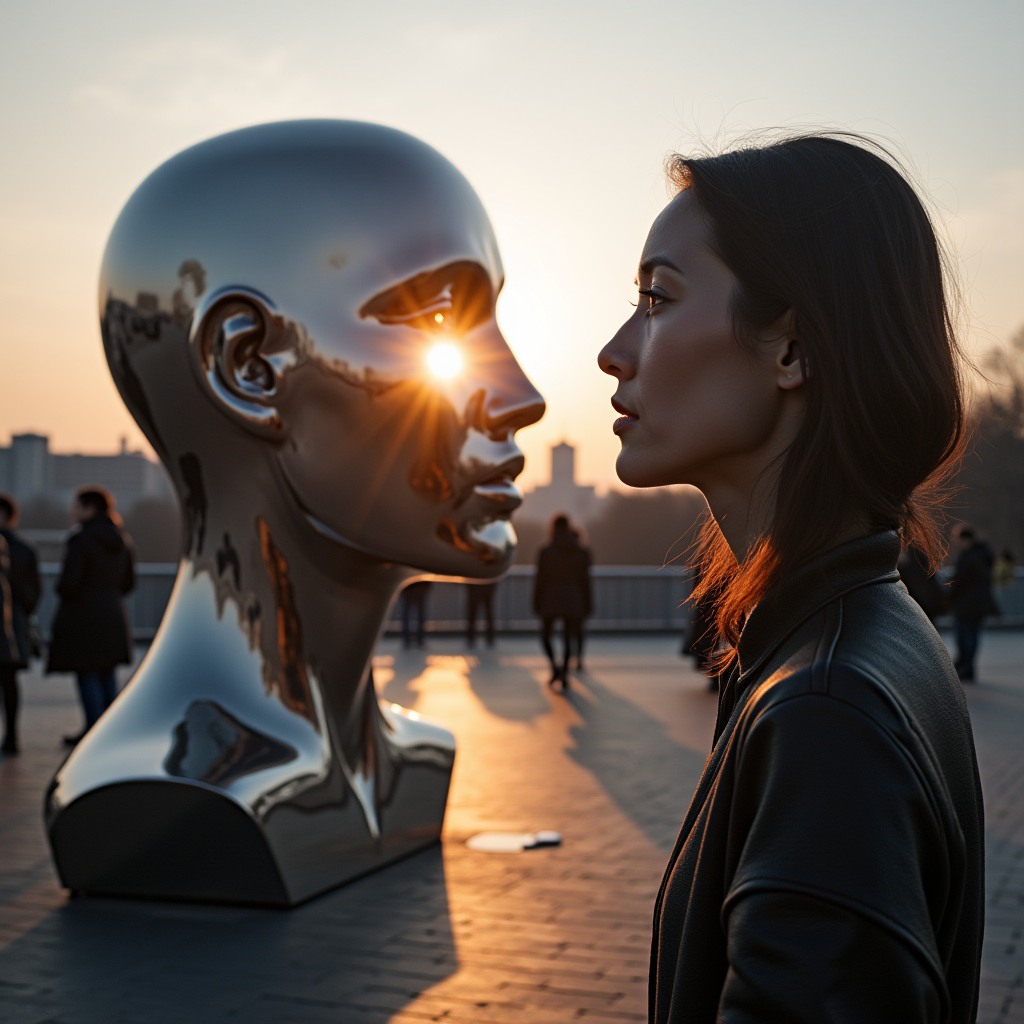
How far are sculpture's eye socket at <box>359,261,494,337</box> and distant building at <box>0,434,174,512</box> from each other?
55.1 metres

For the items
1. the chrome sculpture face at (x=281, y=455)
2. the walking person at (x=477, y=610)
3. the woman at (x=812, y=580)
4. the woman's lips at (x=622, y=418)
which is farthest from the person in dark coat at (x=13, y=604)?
the walking person at (x=477, y=610)

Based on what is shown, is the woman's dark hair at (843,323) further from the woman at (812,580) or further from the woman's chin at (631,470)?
the woman's chin at (631,470)

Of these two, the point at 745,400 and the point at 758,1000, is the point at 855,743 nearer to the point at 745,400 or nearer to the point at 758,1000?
the point at 758,1000

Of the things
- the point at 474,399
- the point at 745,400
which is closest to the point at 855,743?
the point at 745,400

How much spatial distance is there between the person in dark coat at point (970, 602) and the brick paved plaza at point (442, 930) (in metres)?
6.78

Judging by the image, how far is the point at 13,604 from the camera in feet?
31.1

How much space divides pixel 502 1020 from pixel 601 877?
6.00 ft

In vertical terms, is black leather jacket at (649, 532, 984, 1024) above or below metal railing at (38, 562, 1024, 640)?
above

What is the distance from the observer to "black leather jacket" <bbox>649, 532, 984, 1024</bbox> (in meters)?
1.03

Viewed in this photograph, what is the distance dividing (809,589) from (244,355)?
387 cm

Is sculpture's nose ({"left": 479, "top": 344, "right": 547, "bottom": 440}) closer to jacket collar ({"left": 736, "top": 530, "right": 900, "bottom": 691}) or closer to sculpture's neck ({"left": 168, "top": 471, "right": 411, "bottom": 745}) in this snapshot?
sculpture's neck ({"left": 168, "top": 471, "right": 411, "bottom": 745})

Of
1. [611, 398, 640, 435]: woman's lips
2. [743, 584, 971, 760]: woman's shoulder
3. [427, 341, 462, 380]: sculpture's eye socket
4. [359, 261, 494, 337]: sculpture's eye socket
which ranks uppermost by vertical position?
[359, 261, 494, 337]: sculpture's eye socket

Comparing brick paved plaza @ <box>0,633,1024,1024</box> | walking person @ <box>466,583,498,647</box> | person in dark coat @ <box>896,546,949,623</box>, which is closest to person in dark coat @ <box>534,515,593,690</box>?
person in dark coat @ <box>896,546,949,623</box>

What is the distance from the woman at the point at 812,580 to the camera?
1.06m
